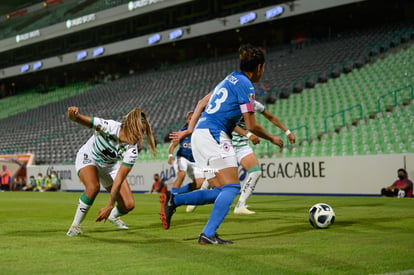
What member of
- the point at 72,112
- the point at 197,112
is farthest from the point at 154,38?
the point at 72,112

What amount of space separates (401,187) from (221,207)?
12.7 meters

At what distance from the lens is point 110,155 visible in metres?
8.90

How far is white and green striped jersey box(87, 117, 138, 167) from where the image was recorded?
27.3 ft

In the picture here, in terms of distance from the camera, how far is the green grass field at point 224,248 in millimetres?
5699

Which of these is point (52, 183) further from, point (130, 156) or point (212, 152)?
point (212, 152)

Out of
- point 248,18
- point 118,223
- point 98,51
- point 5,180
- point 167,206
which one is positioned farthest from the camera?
point 98,51

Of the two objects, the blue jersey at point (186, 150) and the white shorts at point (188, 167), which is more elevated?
the blue jersey at point (186, 150)

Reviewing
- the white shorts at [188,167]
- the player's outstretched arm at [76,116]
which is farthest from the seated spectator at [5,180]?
the player's outstretched arm at [76,116]

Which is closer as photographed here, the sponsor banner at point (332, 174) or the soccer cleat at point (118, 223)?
the soccer cleat at point (118, 223)

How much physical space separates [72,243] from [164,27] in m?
44.9

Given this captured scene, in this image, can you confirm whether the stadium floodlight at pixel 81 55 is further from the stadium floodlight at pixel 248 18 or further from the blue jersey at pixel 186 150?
the blue jersey at pixel 186 150

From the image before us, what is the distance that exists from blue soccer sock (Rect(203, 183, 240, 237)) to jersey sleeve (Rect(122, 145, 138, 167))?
1.59 m

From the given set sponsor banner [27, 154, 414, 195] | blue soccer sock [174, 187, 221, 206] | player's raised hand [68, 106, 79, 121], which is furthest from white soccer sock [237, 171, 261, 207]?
sponsor banner [27, 154, 414, 195]

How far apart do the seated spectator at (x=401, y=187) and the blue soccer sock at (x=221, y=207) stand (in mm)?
12294
